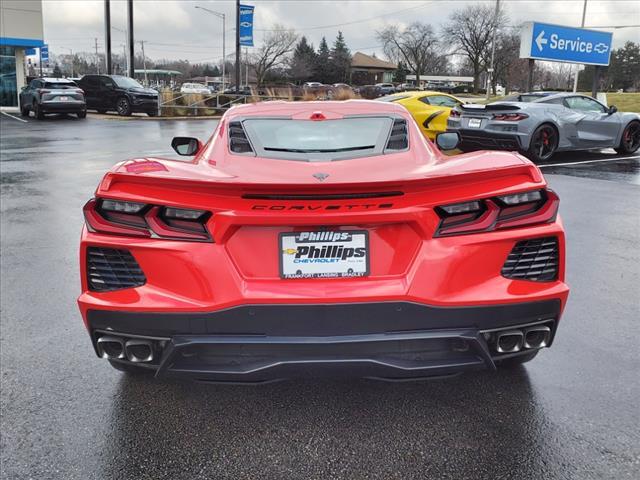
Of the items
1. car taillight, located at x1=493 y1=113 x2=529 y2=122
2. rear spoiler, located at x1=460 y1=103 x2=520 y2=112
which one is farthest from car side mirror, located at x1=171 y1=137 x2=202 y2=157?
rear spoiler, located at x1=460 y1=103 x2=520 y2=112

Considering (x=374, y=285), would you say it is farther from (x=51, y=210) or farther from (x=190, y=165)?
(x=51, y=210)

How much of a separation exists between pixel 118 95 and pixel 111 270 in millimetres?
26738

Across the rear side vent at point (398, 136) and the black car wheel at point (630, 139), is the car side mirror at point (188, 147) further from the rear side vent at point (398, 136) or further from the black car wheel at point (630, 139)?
the black car wheel at point (630, 139)

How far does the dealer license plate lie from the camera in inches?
93.7

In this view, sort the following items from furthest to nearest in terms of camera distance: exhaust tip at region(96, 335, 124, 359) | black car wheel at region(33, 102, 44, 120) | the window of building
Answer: the window of building
black car wheel at region(33, 102, 44, 120)
exhaust tip at region(96, 335, 124, 359)

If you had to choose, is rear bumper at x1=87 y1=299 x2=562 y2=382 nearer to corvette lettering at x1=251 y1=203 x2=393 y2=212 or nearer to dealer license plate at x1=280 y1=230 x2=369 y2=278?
dealer license plate at x1=280 y1=230 x2=369 y2=278

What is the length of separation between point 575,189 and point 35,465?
903cm

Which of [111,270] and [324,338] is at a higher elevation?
[111,270]

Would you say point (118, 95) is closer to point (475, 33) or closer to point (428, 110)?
point (428, 110)

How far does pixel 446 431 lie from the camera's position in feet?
8.99

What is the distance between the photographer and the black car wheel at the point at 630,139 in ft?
46.4

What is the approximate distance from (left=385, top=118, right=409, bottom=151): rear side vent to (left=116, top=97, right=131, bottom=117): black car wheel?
83.1 feet

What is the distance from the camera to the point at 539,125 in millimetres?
12016

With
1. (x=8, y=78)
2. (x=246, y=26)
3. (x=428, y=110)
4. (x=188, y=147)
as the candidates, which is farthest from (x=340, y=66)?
(x=188, y=147)
